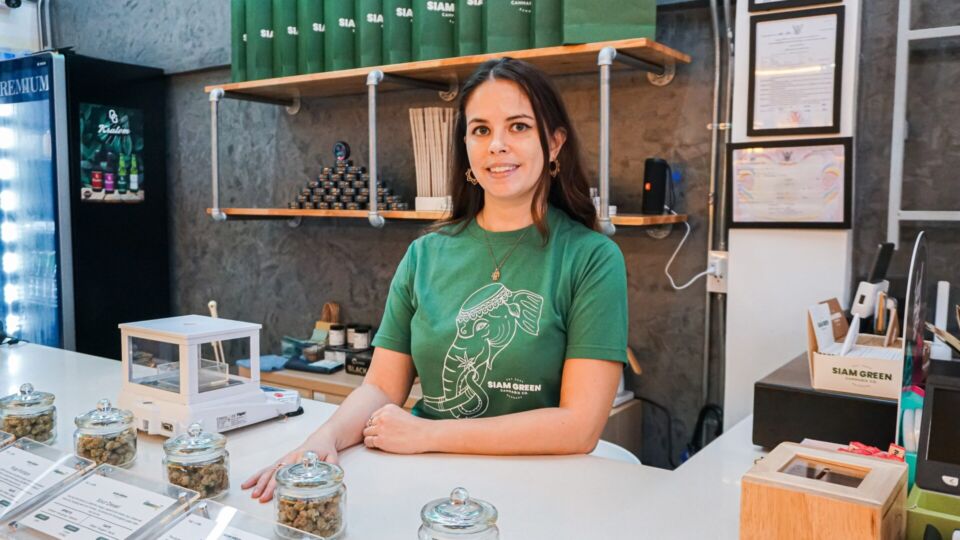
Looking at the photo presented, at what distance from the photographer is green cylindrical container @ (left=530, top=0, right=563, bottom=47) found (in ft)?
8.04

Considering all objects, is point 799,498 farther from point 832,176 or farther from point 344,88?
point 344,88

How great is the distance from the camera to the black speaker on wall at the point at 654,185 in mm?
2510

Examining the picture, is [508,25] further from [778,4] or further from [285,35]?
[285,35]

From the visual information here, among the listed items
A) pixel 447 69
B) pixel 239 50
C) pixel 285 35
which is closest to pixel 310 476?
pixel 447 69

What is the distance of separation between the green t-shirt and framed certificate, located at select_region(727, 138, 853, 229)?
2.75ft

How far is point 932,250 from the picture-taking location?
7.36ft

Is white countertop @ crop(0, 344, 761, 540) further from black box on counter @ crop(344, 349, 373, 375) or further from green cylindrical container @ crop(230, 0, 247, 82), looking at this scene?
green cylindrical container @ crop(230, 0, 247, 82)

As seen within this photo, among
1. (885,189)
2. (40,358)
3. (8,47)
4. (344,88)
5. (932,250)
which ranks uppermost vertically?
(8,47)

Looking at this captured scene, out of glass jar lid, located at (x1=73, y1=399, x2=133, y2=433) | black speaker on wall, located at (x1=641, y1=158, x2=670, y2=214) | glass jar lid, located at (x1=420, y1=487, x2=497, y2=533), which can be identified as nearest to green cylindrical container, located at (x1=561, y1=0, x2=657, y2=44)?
black speaker on wall, located at (x1=641, y1=158, x2=670, y2=214)

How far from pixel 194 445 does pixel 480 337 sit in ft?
1.95

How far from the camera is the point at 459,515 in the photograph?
0.87m

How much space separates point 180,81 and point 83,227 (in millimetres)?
865

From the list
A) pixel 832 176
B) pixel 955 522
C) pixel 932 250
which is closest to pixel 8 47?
pixel 832 176

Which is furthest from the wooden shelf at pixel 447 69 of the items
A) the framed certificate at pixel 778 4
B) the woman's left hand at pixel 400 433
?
the woman's left hand at pixel 400 433
